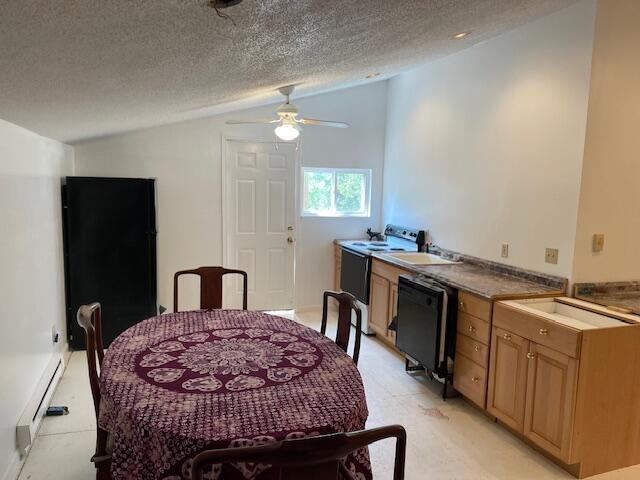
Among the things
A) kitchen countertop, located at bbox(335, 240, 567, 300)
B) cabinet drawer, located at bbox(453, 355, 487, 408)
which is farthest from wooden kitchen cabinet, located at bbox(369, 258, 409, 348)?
cabinet drawer, located at bbox(453, 355, 487, 408)

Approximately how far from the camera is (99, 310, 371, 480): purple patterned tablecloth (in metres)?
1.34

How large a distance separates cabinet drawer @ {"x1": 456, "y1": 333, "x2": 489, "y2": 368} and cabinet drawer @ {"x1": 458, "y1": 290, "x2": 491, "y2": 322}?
19 centimetres

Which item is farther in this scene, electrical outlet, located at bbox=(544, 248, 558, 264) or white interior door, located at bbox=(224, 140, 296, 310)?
white interior door, located at bbox=(224, 140, 296, 310)

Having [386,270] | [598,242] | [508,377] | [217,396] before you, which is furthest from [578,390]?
[386,270]

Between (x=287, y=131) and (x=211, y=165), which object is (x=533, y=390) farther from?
(x=211, y=165)

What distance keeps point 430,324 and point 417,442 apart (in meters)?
0.84

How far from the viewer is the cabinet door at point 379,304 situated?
429 cm

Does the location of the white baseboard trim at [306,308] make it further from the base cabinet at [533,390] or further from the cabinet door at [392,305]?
the base cabinet at [533,390]

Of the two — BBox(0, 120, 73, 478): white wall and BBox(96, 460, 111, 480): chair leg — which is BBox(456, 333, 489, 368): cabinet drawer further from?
BBox(0, 120, 73, 478): white wall

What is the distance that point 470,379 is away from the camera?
3117 millimetres

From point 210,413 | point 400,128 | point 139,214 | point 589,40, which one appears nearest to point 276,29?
point 210,413

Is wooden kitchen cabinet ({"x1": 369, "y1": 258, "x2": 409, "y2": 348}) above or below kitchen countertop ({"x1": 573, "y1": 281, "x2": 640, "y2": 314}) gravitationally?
below

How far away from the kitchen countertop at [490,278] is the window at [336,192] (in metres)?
1.50

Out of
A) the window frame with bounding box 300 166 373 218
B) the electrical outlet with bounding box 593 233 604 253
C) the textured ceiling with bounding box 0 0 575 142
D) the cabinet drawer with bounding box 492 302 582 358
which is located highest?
the textured ceiling with bounding box 0 0 575 142
